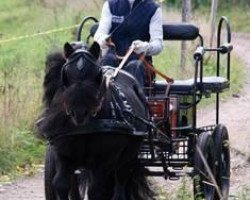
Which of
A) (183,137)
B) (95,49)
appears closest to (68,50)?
(95,49)

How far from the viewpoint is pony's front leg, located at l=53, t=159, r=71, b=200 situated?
6.67 metres

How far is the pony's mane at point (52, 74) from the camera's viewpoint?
6.55 m

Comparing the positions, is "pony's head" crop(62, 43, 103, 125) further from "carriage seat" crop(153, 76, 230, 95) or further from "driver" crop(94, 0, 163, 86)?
A: "carriage seat" crop(153, 76, 230, 95)

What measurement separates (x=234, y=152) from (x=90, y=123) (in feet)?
17.3

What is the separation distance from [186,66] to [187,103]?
9.00 metres

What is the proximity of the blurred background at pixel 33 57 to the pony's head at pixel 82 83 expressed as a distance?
861mm

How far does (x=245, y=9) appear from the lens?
3947 cm

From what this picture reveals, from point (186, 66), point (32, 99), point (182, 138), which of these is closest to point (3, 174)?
point (32, 99)

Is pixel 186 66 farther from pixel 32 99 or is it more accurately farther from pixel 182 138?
pixel 182 138

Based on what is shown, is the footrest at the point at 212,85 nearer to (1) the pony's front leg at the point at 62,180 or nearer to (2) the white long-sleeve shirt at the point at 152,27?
(2) the white long-sleeve shirt at the point at 152,27

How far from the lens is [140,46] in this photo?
7656mm

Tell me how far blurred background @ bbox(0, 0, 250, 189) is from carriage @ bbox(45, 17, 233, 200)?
44.0 inches

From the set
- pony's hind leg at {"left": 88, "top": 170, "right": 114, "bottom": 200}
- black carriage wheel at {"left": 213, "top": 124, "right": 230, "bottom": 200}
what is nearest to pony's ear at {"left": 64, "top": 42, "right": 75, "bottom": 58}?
pony's hind leg at {"left": 88, "top": 170, "right": 114, "bottom": 200}

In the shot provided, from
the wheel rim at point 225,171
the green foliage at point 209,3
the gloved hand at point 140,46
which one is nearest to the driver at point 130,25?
the gloved hand at point 140,46
